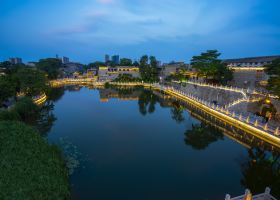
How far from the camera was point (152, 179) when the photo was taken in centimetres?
1222

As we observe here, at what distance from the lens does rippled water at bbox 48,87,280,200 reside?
1127cm

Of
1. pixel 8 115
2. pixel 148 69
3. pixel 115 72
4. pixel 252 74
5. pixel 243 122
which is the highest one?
pixel 148 69

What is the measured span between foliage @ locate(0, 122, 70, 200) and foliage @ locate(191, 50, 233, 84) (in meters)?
35.0

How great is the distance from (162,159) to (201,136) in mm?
7171

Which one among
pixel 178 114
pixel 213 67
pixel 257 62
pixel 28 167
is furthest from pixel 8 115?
pixel 257 62

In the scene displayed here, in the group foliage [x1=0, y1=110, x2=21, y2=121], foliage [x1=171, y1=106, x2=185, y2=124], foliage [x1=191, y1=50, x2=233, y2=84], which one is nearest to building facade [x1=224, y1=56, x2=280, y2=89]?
foliage [x1=191, y1=50, x2=233, y2=84]

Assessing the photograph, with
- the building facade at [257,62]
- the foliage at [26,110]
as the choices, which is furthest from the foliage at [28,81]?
the building facade at [257,62]

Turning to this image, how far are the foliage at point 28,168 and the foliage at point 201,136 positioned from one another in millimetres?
11846

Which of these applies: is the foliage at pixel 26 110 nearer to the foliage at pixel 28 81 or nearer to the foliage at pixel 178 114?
the foliage at pixel 28 81

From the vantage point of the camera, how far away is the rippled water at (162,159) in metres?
11.3

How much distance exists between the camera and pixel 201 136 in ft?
66.4

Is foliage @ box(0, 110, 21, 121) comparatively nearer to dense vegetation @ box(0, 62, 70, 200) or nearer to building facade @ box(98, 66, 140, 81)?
dense vegetation @ box(0, 62, 70, 200)

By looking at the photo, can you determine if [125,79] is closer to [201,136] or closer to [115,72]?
[115,72]

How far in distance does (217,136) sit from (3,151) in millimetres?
18629
